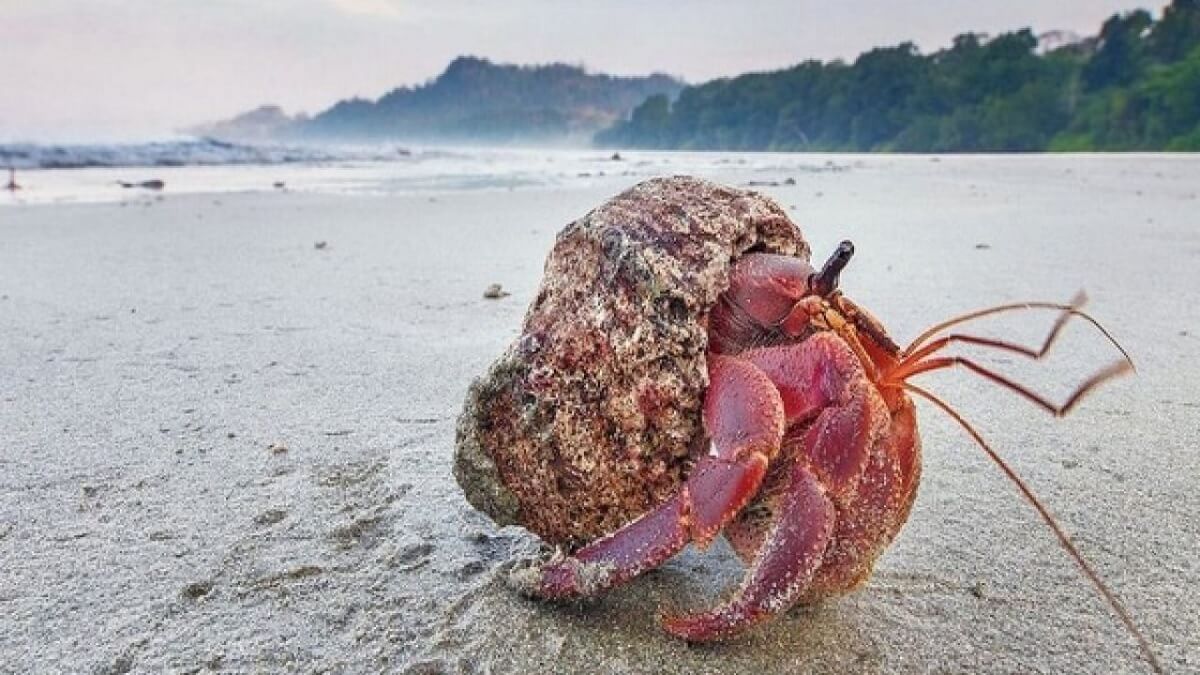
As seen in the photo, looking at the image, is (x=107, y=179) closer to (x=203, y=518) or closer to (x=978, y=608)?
(x=203, y=518)

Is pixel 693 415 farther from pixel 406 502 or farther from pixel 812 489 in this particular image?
pixel 406 502

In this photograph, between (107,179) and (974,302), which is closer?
(974,302)

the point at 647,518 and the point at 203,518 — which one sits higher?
the point at 647,518

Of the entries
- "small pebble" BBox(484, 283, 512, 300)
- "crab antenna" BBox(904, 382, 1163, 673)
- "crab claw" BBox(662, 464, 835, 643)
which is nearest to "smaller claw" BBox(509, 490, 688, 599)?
"crab claw" BBox(662, 464, 835, 643)

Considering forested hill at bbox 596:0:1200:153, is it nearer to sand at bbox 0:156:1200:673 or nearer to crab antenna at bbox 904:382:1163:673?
sand at bbox 0:156:1200:673

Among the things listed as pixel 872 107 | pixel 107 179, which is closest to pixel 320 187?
pixel 107 179

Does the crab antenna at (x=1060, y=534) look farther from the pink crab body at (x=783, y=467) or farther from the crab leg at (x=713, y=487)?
the crab leg at (x=713, y=487)
